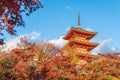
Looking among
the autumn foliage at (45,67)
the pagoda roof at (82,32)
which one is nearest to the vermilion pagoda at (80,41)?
the pagoda roof at (82,32)

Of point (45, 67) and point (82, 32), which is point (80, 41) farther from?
point (45, 67)

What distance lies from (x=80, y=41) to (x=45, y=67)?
556 inches

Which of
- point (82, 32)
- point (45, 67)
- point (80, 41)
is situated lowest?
point (45, 67)

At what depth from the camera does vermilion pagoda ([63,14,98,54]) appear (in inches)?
1474

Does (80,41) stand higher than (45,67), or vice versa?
(80,41)

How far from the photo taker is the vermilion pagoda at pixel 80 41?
123 feet

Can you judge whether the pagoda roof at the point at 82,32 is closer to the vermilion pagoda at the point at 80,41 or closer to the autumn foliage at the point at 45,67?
the vermilion pagoda at the point at 80,41

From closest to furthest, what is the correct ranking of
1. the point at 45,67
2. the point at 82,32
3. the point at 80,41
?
1. the point at 45,67
2. the point at 80,41
3. the point at 82,32

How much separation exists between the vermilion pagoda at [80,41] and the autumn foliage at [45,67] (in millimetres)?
8557

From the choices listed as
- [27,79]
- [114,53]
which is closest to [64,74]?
[27,79]

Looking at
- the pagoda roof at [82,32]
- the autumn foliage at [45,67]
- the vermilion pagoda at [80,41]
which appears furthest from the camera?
the pagoda roof at [82,32]

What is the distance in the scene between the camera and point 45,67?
24.0 m

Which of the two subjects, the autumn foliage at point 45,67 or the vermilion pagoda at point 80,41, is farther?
the vermilion pagoda at point 80,41

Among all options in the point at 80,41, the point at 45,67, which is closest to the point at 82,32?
the point at 80,41
